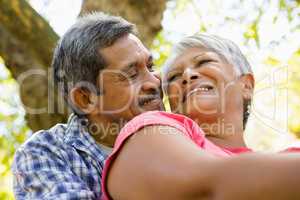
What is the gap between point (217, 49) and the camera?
244 centimetres

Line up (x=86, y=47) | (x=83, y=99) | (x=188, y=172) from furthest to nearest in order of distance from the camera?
1. (x=83, y=99)
2. (x=86, y=47)
3. (x=188, y=172)

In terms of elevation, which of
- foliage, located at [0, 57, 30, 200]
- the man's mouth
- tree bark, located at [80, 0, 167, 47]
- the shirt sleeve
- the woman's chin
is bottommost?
foliage, located at [0, 57, 30, 200]

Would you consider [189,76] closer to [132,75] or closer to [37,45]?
[132,75]

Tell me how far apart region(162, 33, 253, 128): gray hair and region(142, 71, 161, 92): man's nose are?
48 mm

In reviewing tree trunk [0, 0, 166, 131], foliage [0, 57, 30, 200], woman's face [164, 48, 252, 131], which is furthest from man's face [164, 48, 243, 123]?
foliage [0, 57, 30, 200]

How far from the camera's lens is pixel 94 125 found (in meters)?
2.46

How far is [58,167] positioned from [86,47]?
59 centimetres

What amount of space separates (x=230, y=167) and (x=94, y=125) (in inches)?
52.4

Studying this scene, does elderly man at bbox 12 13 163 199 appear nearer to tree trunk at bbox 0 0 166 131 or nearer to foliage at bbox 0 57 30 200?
tree trunk at bbox 0 0 166 131

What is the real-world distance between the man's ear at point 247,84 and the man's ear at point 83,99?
2.04 ft

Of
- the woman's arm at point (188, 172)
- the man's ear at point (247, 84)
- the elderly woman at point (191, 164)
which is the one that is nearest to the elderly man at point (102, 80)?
the elderly woman at point (191, 164)

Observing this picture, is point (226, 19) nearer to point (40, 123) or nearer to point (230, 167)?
point (40, 123)

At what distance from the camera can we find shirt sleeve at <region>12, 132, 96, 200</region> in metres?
1.91

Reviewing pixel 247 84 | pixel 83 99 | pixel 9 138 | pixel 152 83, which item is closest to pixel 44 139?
pixel 83 99
